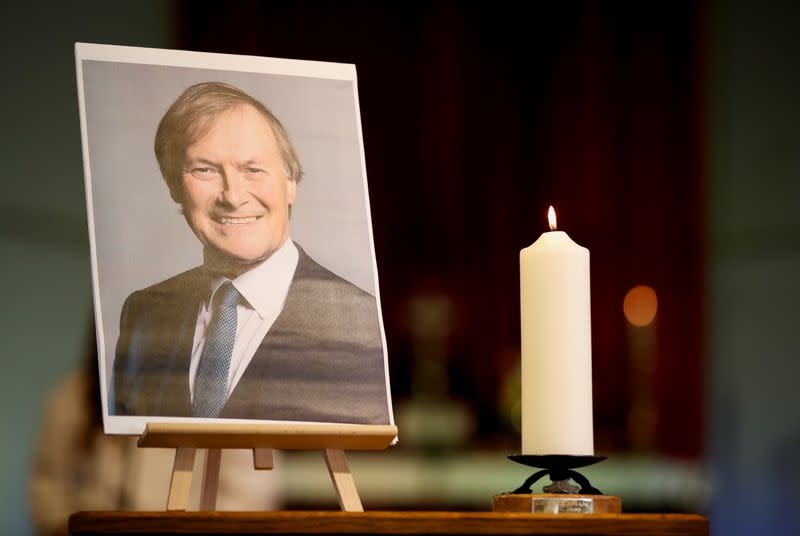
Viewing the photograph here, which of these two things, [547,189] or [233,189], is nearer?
[233,189]

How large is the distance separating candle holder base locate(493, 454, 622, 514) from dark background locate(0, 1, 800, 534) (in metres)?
1.48

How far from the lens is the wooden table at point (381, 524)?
3.06ft

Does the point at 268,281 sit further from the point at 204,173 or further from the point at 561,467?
the point at 561,467

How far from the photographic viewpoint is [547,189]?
256 cm

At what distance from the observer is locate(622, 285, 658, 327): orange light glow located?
8.34 ft

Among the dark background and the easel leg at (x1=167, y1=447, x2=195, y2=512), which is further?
the dark background

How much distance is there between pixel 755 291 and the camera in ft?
8.64

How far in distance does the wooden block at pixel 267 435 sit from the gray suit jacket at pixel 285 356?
0.07 m

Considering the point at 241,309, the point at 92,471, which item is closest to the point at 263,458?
the point at 241,309

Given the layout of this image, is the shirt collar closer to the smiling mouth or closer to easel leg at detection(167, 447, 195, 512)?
the smiling mouth

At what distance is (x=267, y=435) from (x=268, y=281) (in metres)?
0.22

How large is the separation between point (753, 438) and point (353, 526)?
1.89 m

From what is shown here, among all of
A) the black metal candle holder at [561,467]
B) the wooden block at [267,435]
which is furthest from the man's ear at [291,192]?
the black metal candle holder at [561,467]

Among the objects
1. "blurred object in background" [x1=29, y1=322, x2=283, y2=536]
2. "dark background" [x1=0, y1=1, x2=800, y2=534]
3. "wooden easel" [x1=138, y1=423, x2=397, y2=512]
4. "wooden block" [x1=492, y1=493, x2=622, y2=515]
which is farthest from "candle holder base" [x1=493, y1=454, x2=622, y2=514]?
"dark background" [x1=0, y1=1, x2=800, y2=534]
